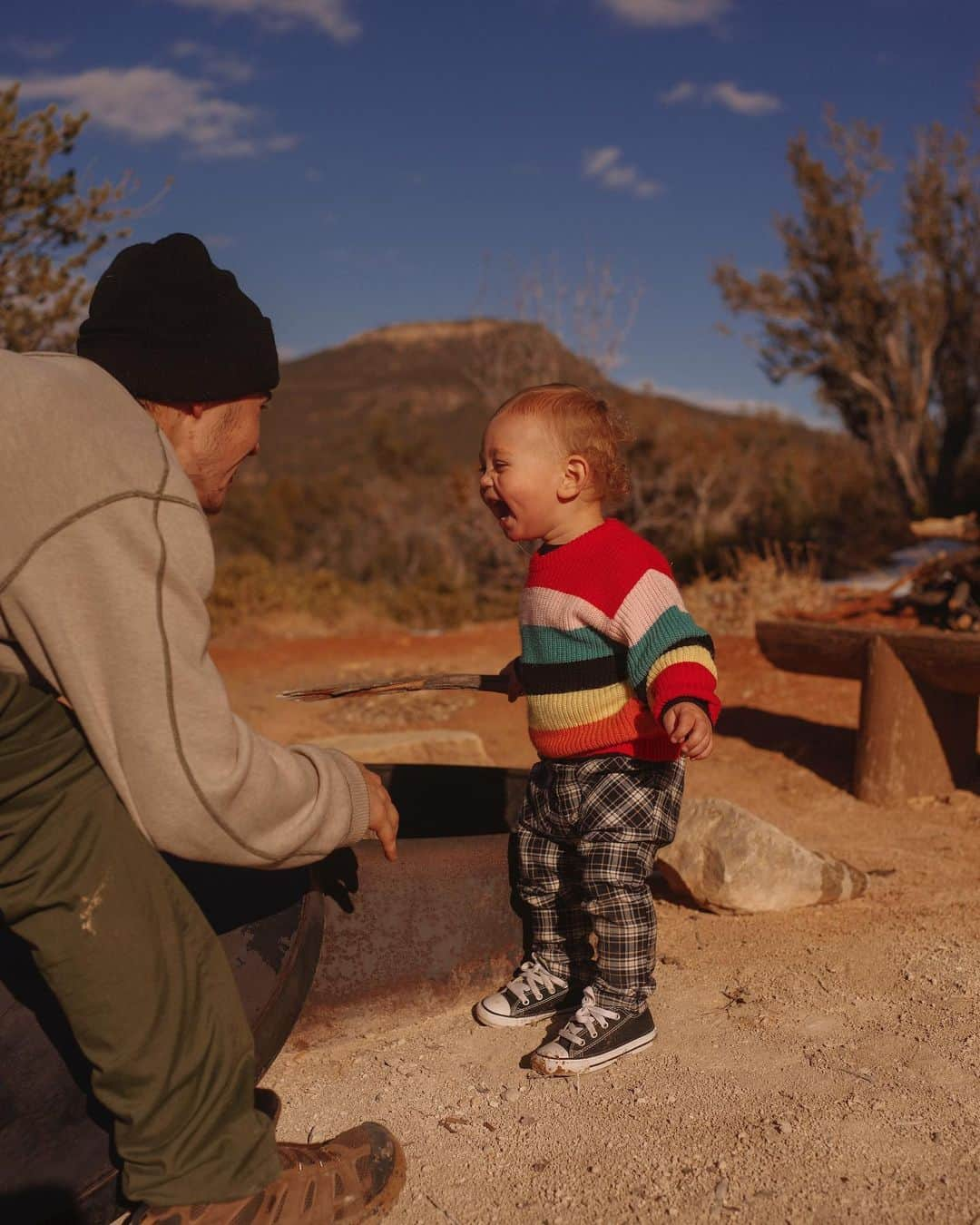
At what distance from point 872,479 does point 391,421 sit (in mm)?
11723

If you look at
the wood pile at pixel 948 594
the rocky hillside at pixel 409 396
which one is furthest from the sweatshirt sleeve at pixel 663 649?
the rocky hillside at pixel 409 396

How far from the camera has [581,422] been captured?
2.49 m

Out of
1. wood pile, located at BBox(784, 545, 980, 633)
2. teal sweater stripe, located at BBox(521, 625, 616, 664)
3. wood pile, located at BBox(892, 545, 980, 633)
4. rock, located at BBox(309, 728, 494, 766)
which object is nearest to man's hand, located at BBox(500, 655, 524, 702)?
A: teal sweater stripe, located at BBox(521, 625, 616, 664)

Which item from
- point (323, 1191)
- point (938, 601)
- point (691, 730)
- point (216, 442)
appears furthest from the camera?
point (938, 601)

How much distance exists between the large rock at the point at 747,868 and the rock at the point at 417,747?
1582 mm

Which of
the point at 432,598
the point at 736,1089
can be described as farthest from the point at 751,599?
the point at 736,1089

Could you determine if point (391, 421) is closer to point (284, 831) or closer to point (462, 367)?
point (462, 367)

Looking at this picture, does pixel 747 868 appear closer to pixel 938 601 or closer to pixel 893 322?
pixel 938 601

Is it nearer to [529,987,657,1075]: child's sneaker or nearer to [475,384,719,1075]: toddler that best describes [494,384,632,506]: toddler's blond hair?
[475,384,719,1075]: toddler

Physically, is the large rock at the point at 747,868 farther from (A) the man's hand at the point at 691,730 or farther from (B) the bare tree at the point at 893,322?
(B) the bare tree at the point at 893,322

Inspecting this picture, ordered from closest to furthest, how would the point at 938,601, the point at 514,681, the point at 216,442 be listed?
the point at 216,442 < the point at 514,681 < the point at 938,601

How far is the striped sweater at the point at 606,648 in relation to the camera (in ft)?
7.62

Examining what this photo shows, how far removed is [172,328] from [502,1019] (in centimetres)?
163

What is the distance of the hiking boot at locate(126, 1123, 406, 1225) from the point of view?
1.61 metres
